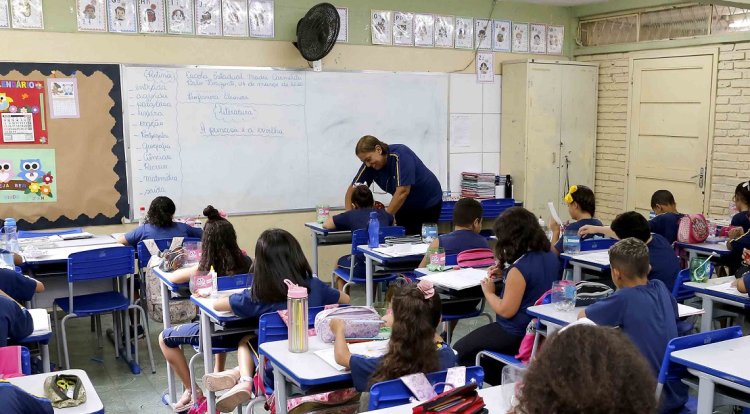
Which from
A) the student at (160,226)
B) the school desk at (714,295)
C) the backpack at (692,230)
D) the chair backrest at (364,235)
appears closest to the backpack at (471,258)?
the chair backrest at (364,235)

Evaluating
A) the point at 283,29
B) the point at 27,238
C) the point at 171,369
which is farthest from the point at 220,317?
the point at 283,29

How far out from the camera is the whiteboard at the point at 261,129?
20.2 feet

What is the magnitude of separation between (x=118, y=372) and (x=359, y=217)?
83.9 inches

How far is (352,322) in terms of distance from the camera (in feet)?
9.32

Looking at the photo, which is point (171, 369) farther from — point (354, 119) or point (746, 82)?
point (746, 82)

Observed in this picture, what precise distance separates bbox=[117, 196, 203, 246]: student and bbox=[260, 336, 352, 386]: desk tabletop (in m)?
2.45

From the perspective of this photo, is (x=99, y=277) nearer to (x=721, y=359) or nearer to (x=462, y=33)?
(x=721, y=359)

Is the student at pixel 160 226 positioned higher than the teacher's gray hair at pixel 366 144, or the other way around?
the teacher's gray hair at pixel 366 144

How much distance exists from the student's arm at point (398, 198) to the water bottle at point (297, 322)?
11.0 feet

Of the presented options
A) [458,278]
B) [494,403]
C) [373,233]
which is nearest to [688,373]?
[494,403]

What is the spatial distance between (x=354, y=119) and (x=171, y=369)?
3.59 m

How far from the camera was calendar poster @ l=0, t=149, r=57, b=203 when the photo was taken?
5.62m

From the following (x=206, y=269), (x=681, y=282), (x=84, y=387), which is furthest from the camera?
(x=681, y=282)

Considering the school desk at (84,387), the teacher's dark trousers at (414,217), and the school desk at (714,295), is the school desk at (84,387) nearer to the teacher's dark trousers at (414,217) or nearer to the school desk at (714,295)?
the school desk at (714,295)
